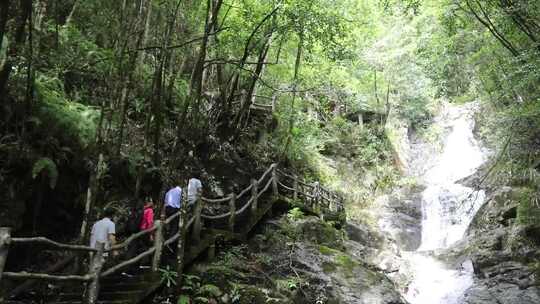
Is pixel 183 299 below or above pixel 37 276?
below

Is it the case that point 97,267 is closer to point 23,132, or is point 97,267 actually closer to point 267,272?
point 23,132

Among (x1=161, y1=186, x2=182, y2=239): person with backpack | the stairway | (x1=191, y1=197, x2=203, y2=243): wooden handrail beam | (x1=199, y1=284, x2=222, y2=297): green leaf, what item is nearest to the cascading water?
(x1=191, y1=197, x2=203, y2=243): wooden handrail beam

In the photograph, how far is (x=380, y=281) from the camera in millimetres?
10523

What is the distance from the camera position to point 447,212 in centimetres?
2123

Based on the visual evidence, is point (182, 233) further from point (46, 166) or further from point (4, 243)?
point (4, 243)

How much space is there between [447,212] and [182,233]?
55.6 ft

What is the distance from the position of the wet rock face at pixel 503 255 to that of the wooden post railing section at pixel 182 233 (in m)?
4.97

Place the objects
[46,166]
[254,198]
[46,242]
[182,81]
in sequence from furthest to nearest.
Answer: [182,81] → [254,198] → [46,166] → [46,242]

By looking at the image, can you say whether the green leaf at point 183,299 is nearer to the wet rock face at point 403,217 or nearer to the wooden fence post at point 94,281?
the wooden fence post at point 94,281

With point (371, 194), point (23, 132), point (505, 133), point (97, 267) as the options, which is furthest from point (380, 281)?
point (371, 194)

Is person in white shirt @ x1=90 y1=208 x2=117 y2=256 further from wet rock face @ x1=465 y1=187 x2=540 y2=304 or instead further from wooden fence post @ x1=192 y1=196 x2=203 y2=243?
wet rock face @ x1=465 y1=187 x2=540 y2=304

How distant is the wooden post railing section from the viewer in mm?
5427

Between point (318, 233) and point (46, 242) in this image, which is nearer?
point (46, 242)

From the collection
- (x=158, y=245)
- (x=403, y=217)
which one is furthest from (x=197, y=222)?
(x=403, y=217)
